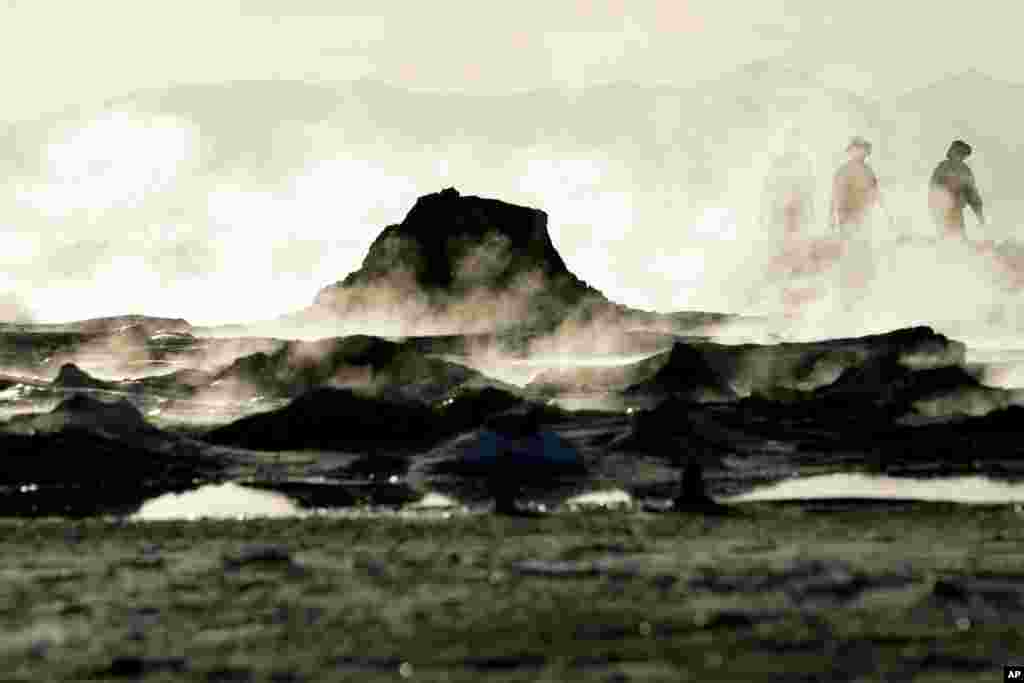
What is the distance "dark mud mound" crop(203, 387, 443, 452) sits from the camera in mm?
127625

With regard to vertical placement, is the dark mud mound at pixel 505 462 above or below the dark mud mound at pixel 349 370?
below

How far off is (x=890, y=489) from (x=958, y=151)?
5660 centimetres

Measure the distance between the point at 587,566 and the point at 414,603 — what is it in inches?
307

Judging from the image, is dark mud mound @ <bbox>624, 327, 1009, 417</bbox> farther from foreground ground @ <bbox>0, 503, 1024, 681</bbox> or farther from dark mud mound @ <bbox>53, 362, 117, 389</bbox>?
foreground ground @ <bbox>0, 503, 1024, 681</bbox>

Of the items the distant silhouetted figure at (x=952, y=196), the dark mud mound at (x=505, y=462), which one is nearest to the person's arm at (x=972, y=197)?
the distant silhouetted figure at (x=952, y=196)

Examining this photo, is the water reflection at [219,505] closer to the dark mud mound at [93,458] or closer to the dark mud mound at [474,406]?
the dark mud mound at [93,458]

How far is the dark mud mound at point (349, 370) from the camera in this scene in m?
168

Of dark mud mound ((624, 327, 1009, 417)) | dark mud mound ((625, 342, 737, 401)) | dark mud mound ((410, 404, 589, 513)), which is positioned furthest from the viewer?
dark mud mound ((625, 342, 737, 401))

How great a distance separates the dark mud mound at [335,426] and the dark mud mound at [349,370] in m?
26.9

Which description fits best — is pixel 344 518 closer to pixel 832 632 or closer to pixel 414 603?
pixel 414 603

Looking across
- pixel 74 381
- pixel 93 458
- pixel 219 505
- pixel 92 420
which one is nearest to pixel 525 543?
pixel 219 505

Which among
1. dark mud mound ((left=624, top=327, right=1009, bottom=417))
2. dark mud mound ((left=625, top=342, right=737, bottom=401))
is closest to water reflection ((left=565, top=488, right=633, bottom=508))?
dark mud mound ((left=624, top=327, right=1009, bottom=417))

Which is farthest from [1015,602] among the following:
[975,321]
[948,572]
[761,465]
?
[975,321]

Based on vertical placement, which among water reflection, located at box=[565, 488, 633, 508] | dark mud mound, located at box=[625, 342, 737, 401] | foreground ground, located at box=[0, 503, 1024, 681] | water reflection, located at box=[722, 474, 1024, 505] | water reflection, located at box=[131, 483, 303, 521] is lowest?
foreground ground, located at box=[0, 503, 1024, 681]
